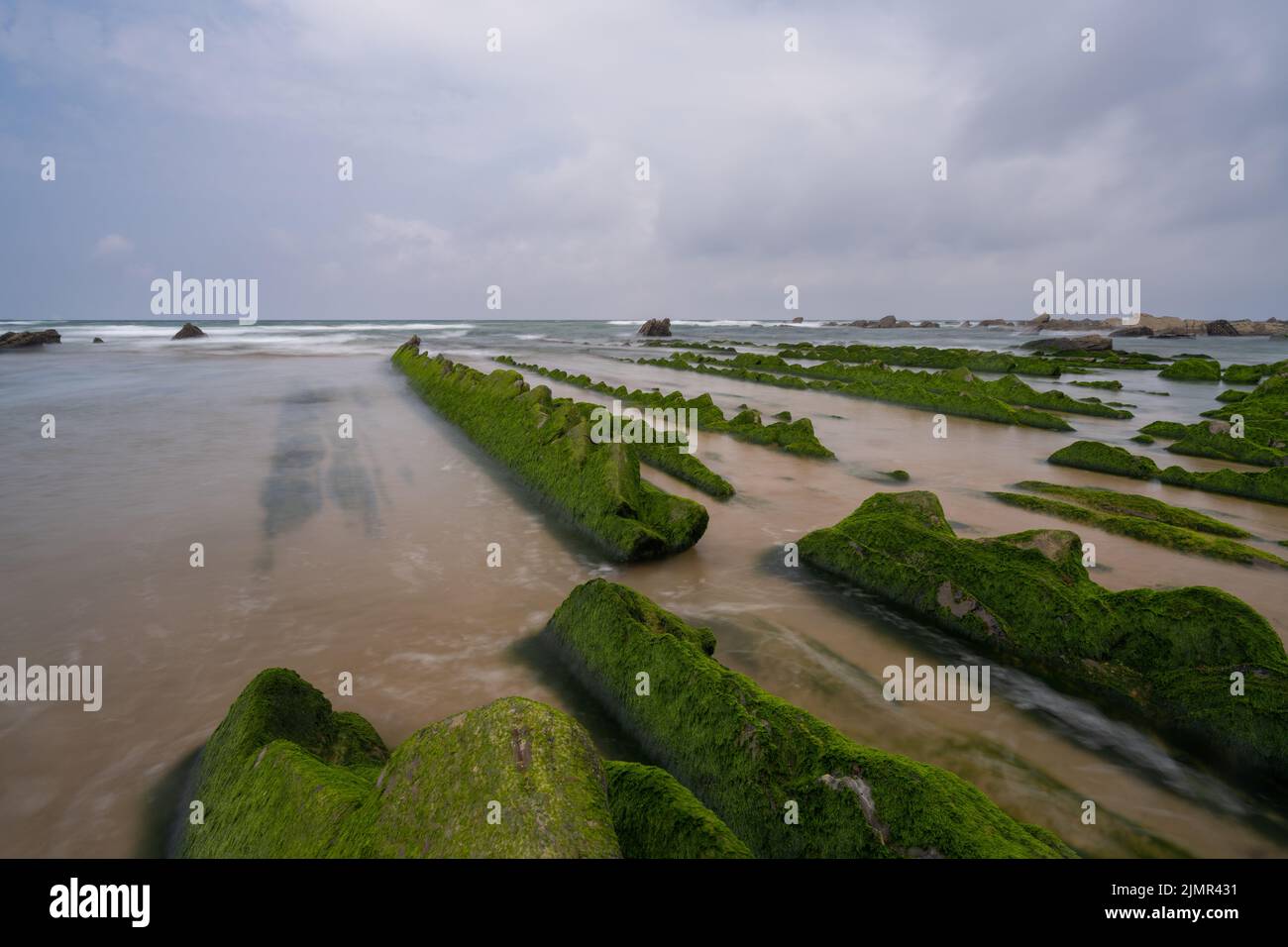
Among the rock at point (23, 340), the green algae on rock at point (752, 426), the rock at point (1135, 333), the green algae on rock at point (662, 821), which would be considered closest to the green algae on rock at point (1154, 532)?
the green algae on rock at point (752, 426)

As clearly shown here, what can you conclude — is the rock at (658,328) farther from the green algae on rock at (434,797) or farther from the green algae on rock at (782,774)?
the green algae on rock at (434,797)

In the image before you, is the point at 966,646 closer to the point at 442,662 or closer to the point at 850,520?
the point at 850,520

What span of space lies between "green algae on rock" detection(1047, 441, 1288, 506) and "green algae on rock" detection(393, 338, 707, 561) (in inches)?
329

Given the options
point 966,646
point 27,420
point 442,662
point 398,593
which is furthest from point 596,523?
point 27,420

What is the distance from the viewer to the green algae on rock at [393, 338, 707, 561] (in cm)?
699

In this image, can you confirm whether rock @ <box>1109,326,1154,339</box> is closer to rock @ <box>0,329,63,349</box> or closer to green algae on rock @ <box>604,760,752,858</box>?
Result: green algae on rock @ <box>604,760,752,858</box>

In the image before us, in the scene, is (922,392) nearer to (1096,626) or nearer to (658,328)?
(1096,626)

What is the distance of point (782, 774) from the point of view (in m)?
2.95

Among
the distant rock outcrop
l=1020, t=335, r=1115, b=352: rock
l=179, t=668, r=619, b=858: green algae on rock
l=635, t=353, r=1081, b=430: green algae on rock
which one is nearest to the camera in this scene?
l=179, t=668, r=619, b=858: green algae on rock

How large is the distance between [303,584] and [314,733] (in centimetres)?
299

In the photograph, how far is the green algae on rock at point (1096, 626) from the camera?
12.6ft

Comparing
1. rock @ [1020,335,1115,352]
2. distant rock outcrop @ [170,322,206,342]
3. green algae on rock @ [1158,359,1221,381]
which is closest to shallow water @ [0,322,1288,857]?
green algae on rock @ [1158,359,1221,381]

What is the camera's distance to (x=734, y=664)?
15.7 feet

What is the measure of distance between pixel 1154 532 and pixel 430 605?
27.7 ft
